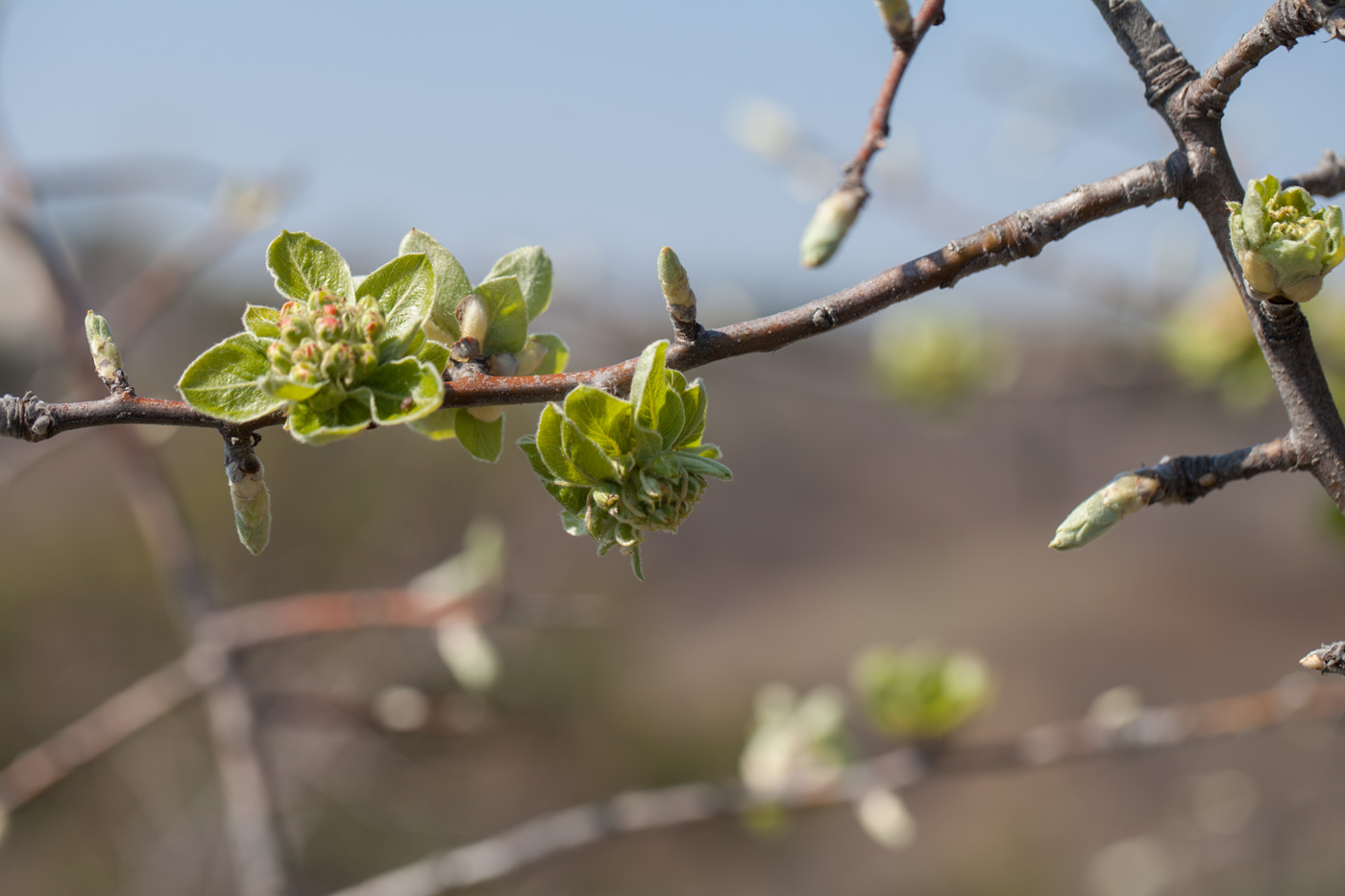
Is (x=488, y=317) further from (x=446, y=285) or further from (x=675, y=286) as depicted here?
(x=675, y=286)

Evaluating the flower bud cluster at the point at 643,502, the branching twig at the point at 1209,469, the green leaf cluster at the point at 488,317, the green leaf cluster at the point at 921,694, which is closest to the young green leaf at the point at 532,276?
the green leaf cluster at the point at 488,317

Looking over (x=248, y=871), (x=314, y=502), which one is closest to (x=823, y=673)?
(x=314, y=502)

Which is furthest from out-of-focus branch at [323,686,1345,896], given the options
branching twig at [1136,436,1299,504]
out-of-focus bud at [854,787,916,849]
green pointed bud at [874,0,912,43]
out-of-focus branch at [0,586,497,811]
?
green pointed bud at [874,0,912,43]

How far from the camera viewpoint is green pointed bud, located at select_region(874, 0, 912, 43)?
25.3 inches

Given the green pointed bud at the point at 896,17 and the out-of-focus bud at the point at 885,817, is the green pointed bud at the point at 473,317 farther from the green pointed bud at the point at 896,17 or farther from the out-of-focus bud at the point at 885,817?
the out-of-focus bud at the point at 885,817

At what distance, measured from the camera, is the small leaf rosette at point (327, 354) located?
20.5 inches

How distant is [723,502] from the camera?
891cm

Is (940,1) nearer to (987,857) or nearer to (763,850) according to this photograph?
(987,857)

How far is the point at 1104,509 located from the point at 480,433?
0.43 m

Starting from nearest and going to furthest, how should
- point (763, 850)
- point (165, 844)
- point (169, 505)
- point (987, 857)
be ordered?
point (169, 505)
point (165, 844)
point (987, 857)
point (763, 850)

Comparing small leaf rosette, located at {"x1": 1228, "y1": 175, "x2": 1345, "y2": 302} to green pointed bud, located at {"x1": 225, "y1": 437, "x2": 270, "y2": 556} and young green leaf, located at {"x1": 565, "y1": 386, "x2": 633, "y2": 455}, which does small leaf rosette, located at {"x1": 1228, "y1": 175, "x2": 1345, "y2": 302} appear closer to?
young green leaf, located at {"x1": 565, "y1": 386, "x2": 633, "y2": 455}

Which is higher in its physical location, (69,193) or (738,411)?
(738,411)

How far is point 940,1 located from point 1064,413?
657 cm

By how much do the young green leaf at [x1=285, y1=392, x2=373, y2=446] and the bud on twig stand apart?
114mm
